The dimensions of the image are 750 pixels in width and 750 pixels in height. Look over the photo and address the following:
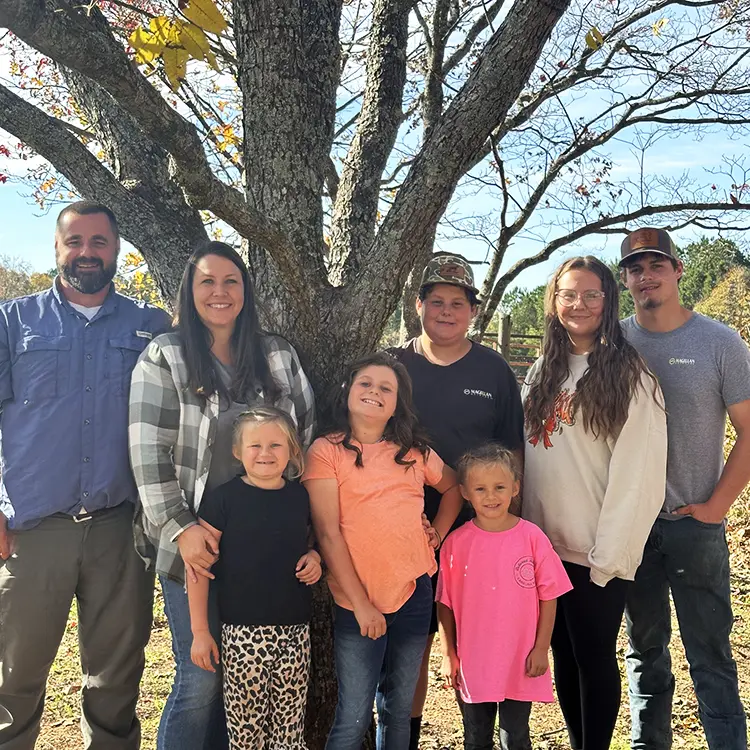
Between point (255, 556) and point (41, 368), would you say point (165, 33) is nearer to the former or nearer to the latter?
point (41, 368)

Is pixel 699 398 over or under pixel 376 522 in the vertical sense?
over

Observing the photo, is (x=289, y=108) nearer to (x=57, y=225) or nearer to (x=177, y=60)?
(x=177, y=60)

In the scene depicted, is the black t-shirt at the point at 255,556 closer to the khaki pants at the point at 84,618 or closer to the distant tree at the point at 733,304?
the khaki pants at the point at 84,618

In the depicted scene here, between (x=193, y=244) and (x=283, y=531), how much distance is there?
148cm

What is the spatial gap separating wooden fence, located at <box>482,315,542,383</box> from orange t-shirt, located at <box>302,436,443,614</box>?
569 cm

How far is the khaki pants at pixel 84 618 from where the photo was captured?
103 inches

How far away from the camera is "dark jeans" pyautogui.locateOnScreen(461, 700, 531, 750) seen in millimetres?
2676

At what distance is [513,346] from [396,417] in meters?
14.9

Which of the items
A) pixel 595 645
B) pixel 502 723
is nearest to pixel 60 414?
pixel 502 723

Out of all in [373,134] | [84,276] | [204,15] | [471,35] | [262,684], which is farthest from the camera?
[471,35]

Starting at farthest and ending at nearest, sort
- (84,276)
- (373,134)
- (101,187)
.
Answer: (373,134) → (101,187) → (84,276)

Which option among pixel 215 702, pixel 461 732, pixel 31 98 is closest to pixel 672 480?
pixel 461 732

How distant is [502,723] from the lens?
8.87ft

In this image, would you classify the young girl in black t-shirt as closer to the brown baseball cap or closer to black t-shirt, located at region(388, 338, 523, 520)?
black t-shirt, located at region(388, 338, 523, 520)
